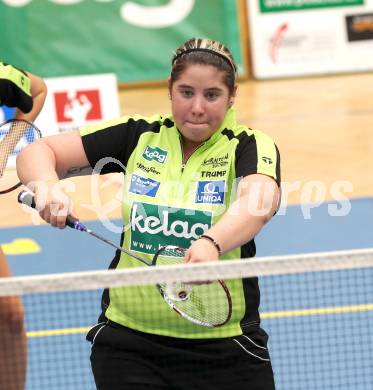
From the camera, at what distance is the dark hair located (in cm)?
326

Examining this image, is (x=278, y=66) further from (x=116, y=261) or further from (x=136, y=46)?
(x=116, y=261)

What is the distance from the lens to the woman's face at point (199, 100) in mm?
3258

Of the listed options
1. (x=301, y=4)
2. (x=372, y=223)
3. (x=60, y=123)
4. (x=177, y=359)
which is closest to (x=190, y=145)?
(x=177, y=359)

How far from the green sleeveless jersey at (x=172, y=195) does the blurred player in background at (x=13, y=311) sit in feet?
3.34

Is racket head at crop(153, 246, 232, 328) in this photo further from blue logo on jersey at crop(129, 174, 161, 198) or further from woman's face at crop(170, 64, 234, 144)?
woman's face at crop(170, 64, 234, 144)

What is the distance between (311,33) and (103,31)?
262cm

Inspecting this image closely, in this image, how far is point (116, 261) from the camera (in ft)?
11.4

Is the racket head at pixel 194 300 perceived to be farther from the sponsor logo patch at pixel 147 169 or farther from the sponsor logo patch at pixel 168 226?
the sponsor logo patch at pixel 147 169

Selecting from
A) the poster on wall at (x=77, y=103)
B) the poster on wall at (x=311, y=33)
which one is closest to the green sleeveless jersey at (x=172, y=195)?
the poster on wall at (x=77, y=103)

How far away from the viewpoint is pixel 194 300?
3.31 m

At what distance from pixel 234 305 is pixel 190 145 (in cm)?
55

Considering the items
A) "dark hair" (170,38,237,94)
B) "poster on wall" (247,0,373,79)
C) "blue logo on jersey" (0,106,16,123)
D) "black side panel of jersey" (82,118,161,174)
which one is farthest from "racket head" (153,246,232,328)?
"poster on wall" (247,0,373,79)

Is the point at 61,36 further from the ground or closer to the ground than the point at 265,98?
further from the ground

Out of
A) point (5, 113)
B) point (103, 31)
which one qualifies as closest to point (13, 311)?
point (5, 113)
